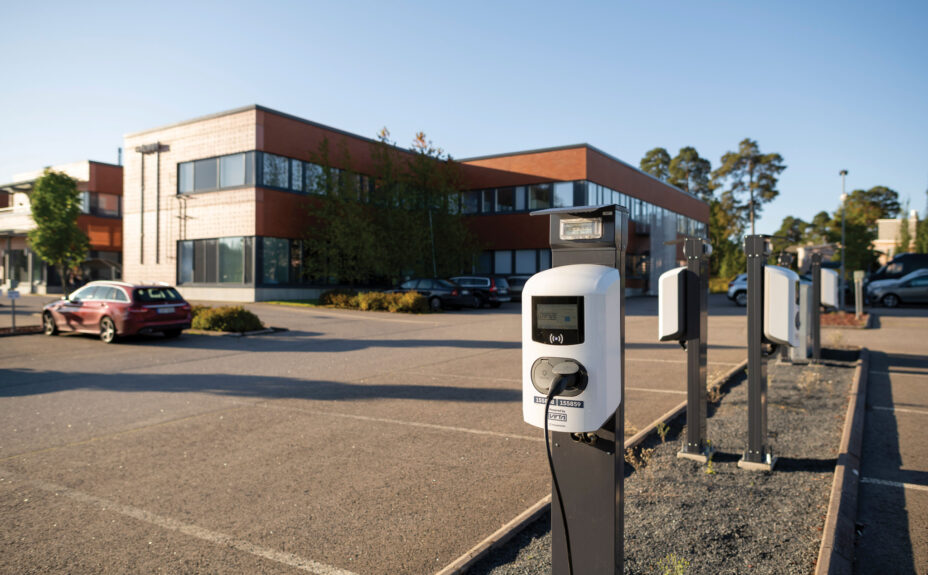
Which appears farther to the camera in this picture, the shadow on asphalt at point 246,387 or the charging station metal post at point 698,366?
the shadow on asphalt at point 246,387

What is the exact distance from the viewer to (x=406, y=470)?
5.03 m

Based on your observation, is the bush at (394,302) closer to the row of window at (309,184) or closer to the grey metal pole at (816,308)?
the row of window at (309,184)

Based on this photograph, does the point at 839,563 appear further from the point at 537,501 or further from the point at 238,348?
the point at 238,348

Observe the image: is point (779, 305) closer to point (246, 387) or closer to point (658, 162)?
point (246, 387)

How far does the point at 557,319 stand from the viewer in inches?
94.2

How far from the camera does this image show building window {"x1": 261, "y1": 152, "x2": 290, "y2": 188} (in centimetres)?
3048

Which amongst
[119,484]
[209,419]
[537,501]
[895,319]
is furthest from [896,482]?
[895,319]

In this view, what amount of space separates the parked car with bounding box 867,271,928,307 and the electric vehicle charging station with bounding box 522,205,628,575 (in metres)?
32.7

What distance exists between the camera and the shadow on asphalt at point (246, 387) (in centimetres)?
821

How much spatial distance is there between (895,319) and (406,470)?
22.8m

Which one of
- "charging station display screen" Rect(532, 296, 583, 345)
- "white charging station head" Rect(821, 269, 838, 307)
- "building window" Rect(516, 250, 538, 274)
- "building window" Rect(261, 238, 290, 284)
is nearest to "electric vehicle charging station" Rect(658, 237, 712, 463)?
"charging station display screen" Rect(532, 296, 583, 345)

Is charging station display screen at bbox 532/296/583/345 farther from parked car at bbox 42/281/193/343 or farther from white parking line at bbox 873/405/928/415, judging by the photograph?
parked car at bbox 42/281/193/343

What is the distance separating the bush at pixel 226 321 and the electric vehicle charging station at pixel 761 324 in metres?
14.4

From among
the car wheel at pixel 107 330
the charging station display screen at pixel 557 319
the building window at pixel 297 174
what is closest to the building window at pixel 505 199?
the building window at pixel 297 174
